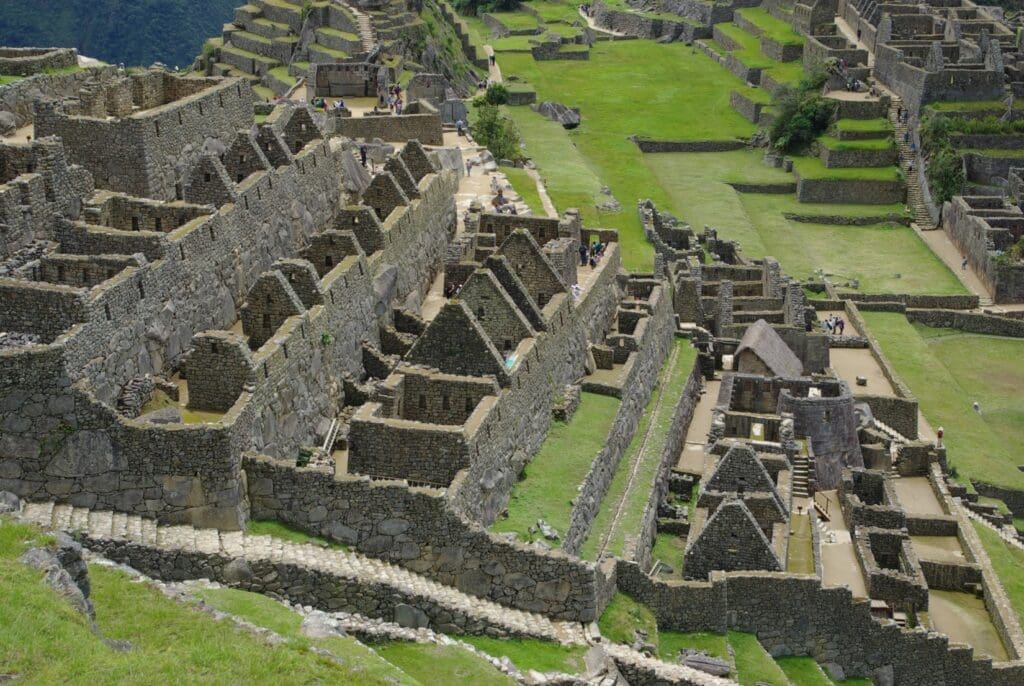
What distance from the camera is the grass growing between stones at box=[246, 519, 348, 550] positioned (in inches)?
1282

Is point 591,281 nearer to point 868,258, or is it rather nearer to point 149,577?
point 149,577

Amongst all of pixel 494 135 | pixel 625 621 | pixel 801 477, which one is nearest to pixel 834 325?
pixel 494 135

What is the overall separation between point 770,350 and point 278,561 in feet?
92.3

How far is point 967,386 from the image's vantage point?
72688mm

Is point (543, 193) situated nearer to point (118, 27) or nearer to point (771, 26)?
point (118, 27)

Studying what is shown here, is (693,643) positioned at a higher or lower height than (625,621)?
lower

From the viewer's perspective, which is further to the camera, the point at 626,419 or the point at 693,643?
the point at 626,419

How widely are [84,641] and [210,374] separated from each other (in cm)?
1054

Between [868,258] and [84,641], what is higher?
[84,641]

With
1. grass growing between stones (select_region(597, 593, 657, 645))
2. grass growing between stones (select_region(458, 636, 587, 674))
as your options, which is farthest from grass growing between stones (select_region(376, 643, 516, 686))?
grass growing between stones (select_region(597, 593, 657, 645))

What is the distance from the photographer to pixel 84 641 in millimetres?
24125

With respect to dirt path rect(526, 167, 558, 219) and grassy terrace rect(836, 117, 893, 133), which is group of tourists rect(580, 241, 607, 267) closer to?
dirt path rect(526, 167, 558, 219)

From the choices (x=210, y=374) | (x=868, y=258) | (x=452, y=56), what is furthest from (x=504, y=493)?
(x=452, y=56)

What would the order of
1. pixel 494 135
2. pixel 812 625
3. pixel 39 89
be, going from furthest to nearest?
pixel 494 135 → pixel 39 89 → pixel 812 625
